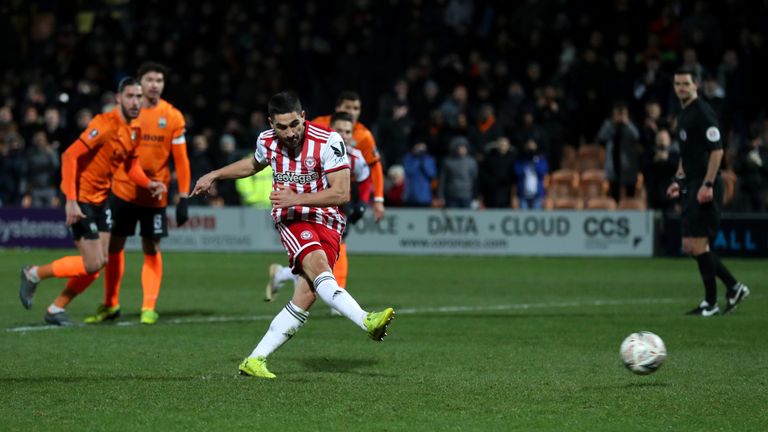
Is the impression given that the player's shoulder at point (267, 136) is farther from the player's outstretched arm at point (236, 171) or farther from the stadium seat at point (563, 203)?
the stadium seat at point (563, 203)

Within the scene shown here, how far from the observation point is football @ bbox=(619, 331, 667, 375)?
8.12 meters

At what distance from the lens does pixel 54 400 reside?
7535mm

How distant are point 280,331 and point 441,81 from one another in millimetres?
17049

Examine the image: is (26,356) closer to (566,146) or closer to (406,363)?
(406,363)

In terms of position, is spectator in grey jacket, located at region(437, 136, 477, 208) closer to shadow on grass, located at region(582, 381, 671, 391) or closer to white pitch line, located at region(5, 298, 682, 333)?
white pitch line, located at region(5, 298, 682, 333)

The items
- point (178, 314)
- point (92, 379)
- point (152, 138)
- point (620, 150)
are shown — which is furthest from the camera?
point (620, 150)

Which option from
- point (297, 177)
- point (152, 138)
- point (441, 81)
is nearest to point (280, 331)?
point (297, 177)

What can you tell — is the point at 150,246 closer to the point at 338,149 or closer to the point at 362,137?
the point at 362,137

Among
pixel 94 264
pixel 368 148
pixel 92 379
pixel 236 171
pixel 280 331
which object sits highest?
pixel 368 148

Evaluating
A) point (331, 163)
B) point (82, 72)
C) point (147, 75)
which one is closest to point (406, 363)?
point (331, 163)

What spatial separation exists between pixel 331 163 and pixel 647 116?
1458cm

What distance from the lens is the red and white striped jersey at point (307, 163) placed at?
840 cm

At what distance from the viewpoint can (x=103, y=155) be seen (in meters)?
11.3

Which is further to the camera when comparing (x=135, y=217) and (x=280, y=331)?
(x=135, y=217)
